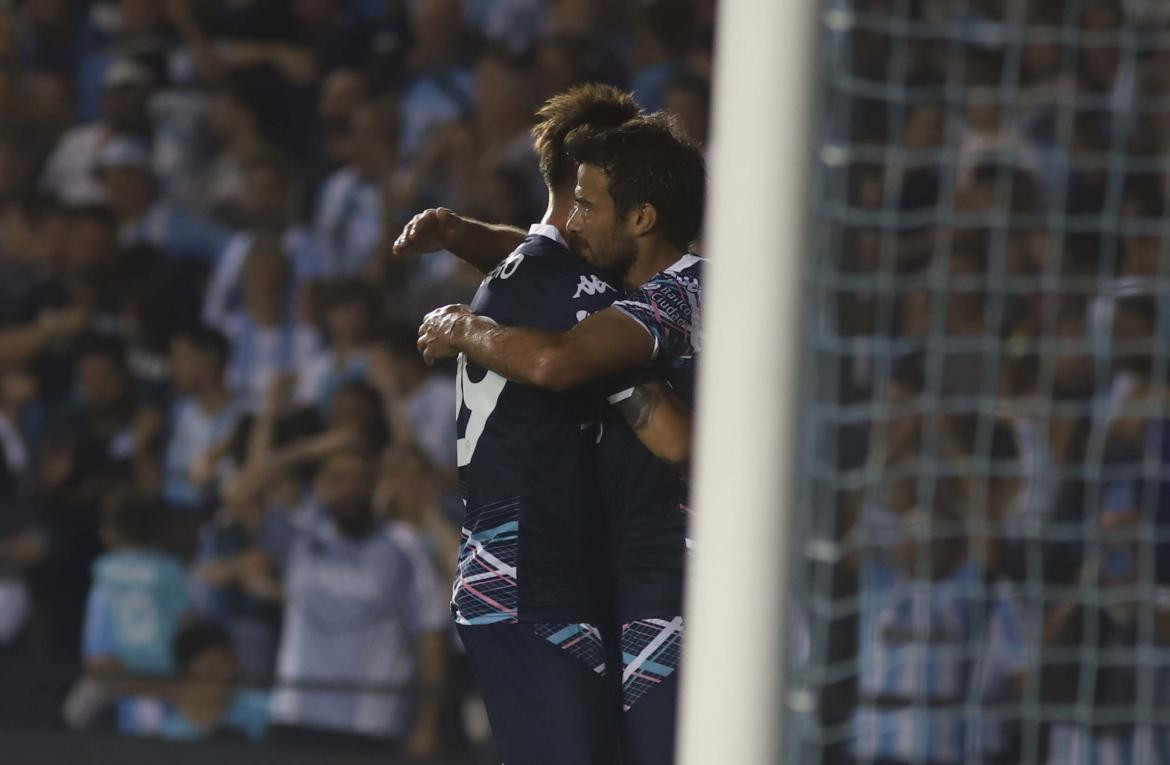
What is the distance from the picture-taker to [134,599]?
18.6 feet

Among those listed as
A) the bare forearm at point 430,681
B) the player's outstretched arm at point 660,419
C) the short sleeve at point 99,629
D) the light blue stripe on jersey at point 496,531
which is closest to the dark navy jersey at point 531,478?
the light blue stripe on jersey at point 496,531

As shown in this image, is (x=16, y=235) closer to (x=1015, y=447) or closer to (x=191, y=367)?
(x=191, y=367)

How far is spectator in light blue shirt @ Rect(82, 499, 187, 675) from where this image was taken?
18.5ft

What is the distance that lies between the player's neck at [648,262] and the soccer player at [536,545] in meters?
0.06

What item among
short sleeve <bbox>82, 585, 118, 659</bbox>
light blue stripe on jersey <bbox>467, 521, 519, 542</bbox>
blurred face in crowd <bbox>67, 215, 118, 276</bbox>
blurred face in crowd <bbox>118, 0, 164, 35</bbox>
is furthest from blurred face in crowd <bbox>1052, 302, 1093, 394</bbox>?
blurred face in crowd <bbox>118, 0, 164, 35</bbox>

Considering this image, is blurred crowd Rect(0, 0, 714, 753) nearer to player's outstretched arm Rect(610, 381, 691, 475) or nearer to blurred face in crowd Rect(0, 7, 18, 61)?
blurred face in crowd Rect(0, 7, 18, 61)

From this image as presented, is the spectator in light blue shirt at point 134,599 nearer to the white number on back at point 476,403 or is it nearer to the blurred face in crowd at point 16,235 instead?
the blurred face in crowd at point 16,235

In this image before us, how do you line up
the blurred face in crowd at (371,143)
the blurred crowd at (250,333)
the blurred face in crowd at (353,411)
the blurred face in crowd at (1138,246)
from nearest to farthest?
1. the blurred face in crowd at (1138,246)
2. the blurred crowd at (250,333)
3. the blurred face in crowd at (353,411)
4. the blurred face in crowd at (371,143)

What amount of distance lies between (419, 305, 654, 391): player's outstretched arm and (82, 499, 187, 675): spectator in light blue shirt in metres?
3.14

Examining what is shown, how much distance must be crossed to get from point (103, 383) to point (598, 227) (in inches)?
144

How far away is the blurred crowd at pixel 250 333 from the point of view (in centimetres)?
543

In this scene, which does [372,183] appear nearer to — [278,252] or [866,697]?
[278,252]

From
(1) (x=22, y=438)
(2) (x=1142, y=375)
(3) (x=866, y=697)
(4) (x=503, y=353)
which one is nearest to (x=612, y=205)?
(4) (x=503, y=353)

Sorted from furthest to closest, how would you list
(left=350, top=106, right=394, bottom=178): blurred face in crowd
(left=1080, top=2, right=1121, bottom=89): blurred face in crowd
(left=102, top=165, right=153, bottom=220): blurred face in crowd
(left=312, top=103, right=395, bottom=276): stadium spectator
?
(left=102, top=165, right=153, bottom=220): blurred face in crowd
(left=350, top=106, right=394, bottom=178): blurred face in crowd
(left=312, top=103, right=395, bottom=276): stadium spectator
(left=1080, top=2, right=1121, bottom=89): blurred face in crowd
